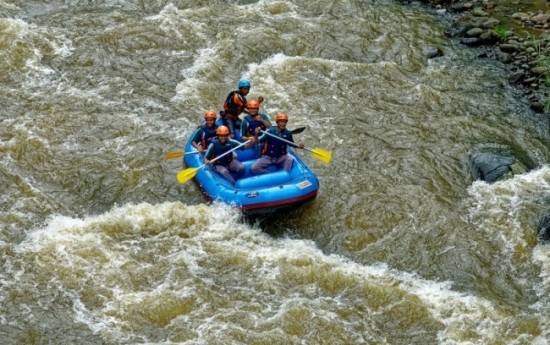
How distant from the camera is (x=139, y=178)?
991 cm

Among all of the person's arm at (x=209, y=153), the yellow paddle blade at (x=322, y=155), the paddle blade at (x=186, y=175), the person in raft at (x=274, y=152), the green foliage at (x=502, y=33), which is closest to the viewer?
the paddle blade at (x=186, y=175)

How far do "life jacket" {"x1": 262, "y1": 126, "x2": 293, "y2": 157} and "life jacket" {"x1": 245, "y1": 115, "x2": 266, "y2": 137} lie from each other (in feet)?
1.28

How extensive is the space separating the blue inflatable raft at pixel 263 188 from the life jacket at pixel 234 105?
1086mm

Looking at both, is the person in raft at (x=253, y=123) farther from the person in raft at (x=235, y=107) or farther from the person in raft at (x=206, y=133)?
the person in raft at (x=206, y=133)

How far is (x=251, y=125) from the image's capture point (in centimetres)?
1005

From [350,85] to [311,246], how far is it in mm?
4242

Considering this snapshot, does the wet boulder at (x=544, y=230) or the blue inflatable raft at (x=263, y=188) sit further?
the wet boulder at (x=544, y=230)

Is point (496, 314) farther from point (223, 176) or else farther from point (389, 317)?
point (223, 176)

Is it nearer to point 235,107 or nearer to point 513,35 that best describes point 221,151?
point 235,107

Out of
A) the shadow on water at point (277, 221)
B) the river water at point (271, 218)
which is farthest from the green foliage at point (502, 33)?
the shadow on water at point (277, 221)

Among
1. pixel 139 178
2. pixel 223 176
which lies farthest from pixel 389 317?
pixel 139 178

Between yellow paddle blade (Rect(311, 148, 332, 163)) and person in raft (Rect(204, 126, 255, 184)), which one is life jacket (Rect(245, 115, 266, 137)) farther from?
yellow paddle blade (Rect(311, 148, 332, 163))

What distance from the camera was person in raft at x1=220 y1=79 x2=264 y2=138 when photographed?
33.8 feet

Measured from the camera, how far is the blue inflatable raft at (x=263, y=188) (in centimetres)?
881
